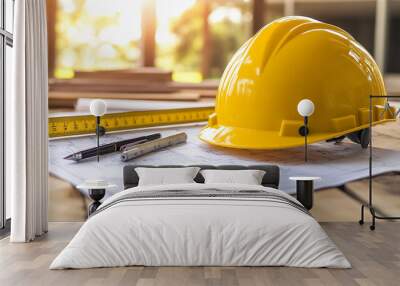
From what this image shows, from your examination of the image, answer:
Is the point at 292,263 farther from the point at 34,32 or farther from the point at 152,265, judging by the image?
the point at 34,32

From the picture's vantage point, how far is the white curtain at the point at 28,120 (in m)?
4.94

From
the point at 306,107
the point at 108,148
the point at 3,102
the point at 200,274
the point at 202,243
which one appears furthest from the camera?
the point at 108,148

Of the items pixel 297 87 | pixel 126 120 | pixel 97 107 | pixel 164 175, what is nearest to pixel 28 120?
pixel 97 107

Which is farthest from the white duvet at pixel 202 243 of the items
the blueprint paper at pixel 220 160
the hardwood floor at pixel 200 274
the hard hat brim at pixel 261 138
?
the blueprint paper at pixel 220 160

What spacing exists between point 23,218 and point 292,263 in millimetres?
2326

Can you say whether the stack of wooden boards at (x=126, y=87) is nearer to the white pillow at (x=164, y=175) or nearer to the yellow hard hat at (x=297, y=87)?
the yellow hard hat at (x=297, y=87)

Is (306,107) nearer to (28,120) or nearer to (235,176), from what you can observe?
(235,176)

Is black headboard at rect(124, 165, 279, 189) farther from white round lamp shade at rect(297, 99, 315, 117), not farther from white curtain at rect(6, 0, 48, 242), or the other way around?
white curtain at rect(6, 0, 48, 242)

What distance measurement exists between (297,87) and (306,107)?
20 cm

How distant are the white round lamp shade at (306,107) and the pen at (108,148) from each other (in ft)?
4.55

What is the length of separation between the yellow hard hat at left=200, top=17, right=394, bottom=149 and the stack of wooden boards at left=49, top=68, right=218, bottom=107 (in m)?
0.57

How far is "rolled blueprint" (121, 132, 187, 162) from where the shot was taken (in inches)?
224

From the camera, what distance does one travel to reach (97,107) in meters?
5.70

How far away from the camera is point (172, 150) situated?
574 cm
